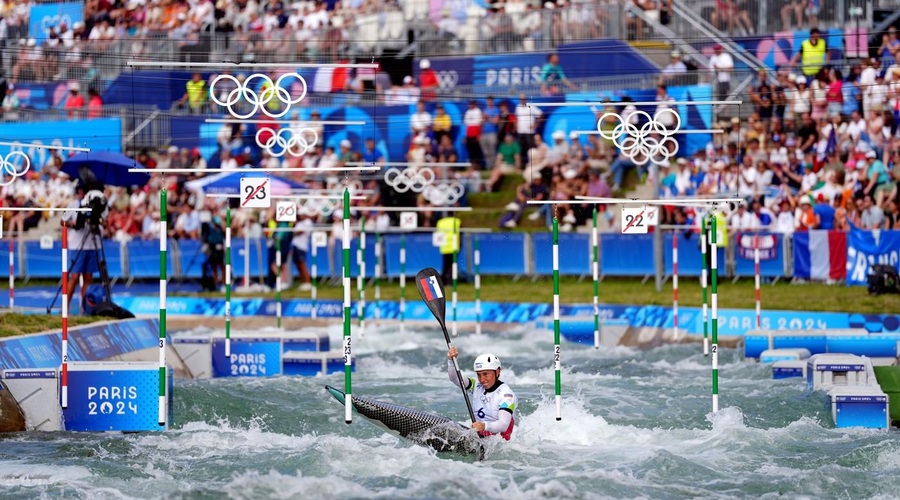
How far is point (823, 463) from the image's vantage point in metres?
13.9

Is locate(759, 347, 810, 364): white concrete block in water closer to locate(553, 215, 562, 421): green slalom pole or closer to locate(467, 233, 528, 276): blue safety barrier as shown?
locate(553, 215, 562, 421): green slalom pole

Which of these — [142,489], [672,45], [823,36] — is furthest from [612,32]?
[142,489]

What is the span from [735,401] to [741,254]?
9823mm

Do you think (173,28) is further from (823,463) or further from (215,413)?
(823,463)

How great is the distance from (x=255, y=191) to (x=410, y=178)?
1397 centimetres

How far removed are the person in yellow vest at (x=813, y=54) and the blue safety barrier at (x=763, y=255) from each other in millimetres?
3494

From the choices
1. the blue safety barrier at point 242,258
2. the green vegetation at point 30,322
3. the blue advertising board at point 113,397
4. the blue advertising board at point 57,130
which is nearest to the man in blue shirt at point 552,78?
the blue safety barrier at point 242,258

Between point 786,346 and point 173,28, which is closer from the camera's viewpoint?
point 786,346

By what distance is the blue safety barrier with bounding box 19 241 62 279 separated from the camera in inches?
1356

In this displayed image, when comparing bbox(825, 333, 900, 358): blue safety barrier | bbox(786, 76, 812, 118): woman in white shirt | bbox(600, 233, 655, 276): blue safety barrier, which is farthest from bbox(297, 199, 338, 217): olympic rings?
bbox(825, 333, 900, 358): blue safety barrier

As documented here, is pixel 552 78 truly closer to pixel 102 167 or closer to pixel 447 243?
pixel 447 243

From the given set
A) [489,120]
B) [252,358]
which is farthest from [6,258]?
[252,358]

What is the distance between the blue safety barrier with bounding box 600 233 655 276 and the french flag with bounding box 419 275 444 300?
13905 mm

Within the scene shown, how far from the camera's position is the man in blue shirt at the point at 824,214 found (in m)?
26.7
